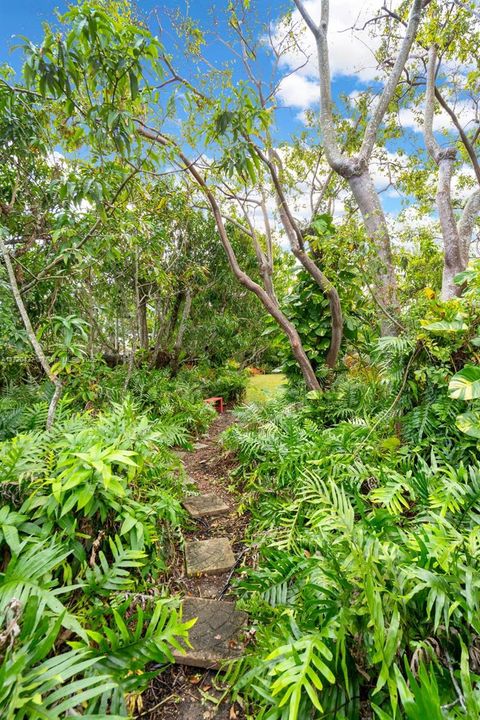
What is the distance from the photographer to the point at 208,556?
2.19m

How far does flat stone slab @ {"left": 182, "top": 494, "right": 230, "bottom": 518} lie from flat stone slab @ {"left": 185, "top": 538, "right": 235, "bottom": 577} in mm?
355

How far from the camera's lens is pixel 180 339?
693 cm

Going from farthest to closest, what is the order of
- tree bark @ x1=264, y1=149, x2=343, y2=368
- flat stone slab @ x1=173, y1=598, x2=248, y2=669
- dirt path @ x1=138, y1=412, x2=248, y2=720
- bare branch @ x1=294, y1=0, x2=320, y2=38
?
bare branch @ x1=294, y1=0, x2=320, y2=38 < tree bark @ x1=264, y1=149, x2=343, y2=368 < flat stone slab @ x1=173, y1=598, x2=248, y2=669 < dirt path @ x1=138, y1=412, x2=248, y2=720

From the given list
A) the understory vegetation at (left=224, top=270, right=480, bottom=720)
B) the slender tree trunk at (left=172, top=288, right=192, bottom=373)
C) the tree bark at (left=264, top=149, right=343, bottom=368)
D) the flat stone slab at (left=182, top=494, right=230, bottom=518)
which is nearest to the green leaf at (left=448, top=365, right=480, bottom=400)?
the understory vegetation at (left=224, top=270, right=480, bottom=720)

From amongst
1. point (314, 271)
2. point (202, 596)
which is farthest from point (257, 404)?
point (202, 596)

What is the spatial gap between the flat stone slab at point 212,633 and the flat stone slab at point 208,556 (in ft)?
0.81

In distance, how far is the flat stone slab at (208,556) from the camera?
2.07m

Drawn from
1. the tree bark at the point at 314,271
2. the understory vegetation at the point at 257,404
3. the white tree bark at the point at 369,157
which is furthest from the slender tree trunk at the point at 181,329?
the white tree bark at the point at 369,157

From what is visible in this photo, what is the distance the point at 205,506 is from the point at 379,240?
11.1ft

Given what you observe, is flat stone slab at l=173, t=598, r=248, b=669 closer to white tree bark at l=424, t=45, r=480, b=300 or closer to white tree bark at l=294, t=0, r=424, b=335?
white tree bark at l=294, t=0, r=424, b=335

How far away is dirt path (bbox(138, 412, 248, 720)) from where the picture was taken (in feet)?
4.33

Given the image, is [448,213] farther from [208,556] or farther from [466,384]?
[208,556]

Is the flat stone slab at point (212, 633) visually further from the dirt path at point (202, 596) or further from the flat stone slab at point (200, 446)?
the flat stone slab at point (200, 446)

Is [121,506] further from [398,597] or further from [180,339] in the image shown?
[180,339]
